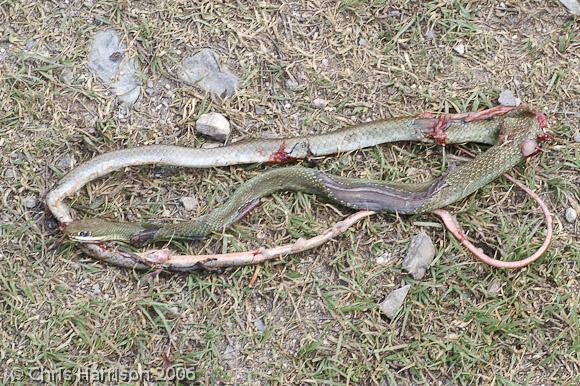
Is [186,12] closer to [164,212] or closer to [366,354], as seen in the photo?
[164,212]

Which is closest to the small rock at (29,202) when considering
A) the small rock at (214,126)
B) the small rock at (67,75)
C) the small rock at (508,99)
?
the small rock at (67,75)

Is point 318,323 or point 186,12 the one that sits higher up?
point 186,12

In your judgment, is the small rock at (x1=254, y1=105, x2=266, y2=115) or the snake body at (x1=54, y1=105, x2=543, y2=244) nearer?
the snake body at (x1=54, y1=105, x2=543, y2=244)

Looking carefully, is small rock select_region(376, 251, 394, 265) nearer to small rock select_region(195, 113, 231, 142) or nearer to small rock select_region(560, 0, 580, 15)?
small rock select_region(195, 113, 231, 142)

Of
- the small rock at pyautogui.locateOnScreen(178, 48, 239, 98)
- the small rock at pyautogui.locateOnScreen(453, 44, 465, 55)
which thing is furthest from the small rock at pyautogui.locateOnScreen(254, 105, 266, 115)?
the small rock at pyautogui.locateOnScreen(453, 44, 465, 55)

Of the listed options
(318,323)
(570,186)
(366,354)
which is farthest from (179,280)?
(570,186)

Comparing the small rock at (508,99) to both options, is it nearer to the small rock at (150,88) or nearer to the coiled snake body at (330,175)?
the coiled snake body at (330,175)
